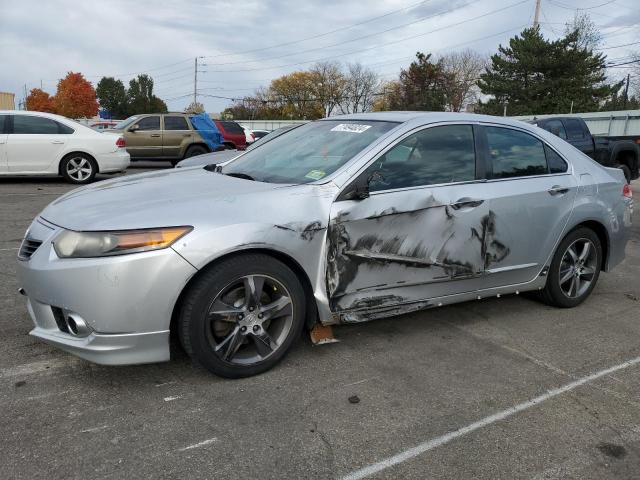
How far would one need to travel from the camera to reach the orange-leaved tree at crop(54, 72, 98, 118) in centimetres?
7319

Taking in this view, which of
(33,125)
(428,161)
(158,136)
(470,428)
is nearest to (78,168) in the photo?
(33,125)

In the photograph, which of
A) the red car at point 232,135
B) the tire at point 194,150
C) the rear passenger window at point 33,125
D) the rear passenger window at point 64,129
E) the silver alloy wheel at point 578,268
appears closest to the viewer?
the silver alloy wheel at point 578,268

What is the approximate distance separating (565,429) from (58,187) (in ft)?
35.6

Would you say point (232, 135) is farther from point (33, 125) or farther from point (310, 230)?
point (310, 230)

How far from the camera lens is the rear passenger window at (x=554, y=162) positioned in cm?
439

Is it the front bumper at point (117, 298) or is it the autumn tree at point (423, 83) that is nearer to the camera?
the front bumper at point (117, 298)

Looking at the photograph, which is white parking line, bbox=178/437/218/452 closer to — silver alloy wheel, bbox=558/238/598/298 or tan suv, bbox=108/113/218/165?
silver alloy wheel, bbox=558/238/598/298

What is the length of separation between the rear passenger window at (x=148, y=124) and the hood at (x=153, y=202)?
12.5 metres

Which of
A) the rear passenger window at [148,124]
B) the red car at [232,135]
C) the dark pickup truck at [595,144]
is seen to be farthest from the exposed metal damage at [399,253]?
the red car at [232,135]

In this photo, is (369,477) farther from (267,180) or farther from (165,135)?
(165,135)

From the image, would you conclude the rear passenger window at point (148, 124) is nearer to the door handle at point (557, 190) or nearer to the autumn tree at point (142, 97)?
the door handle at point (557, 190)

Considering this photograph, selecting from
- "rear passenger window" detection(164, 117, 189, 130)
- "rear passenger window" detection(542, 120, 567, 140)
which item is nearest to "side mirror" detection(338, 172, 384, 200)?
"rear passenger window" detection(542, 120, 567, 140)

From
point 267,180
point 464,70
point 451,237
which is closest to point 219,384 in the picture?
point 267,180

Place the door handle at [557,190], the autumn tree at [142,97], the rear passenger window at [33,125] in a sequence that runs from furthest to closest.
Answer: the autumn tree at [142,97] → the rear passenger window at [33,125] → the door handle at [557,190]
